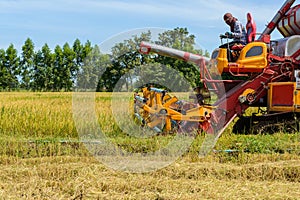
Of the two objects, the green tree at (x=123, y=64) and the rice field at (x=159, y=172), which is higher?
the green tree at (x=123, y=64)

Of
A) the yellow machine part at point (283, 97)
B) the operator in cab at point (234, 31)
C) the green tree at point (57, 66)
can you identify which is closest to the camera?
the yellow machine part at point (283, 97)

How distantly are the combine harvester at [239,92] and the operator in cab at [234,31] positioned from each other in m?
0.15

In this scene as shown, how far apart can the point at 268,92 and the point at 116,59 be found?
292 centimetres

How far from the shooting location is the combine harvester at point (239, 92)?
745cm

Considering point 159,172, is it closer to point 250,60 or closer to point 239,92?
point 239,92

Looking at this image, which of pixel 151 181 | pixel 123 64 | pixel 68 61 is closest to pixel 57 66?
pixel 68 61

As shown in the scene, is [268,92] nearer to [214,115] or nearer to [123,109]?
[214,115]

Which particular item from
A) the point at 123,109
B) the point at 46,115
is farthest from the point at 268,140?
the point at 46,115

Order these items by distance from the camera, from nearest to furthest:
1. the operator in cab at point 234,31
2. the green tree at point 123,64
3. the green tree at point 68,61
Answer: the green tree at point 123,64
the operator in cab at point 234,31
the green tree at point 68,61

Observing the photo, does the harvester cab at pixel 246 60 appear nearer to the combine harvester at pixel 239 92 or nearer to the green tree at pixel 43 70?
the combine harvester at pixel 239 92

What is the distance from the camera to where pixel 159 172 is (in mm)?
5285

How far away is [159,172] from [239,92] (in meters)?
3.14

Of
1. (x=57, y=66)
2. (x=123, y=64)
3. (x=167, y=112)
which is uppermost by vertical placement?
(x=57, y=66)

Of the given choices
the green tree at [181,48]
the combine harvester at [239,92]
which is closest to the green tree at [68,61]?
the green tree at [181,48]
